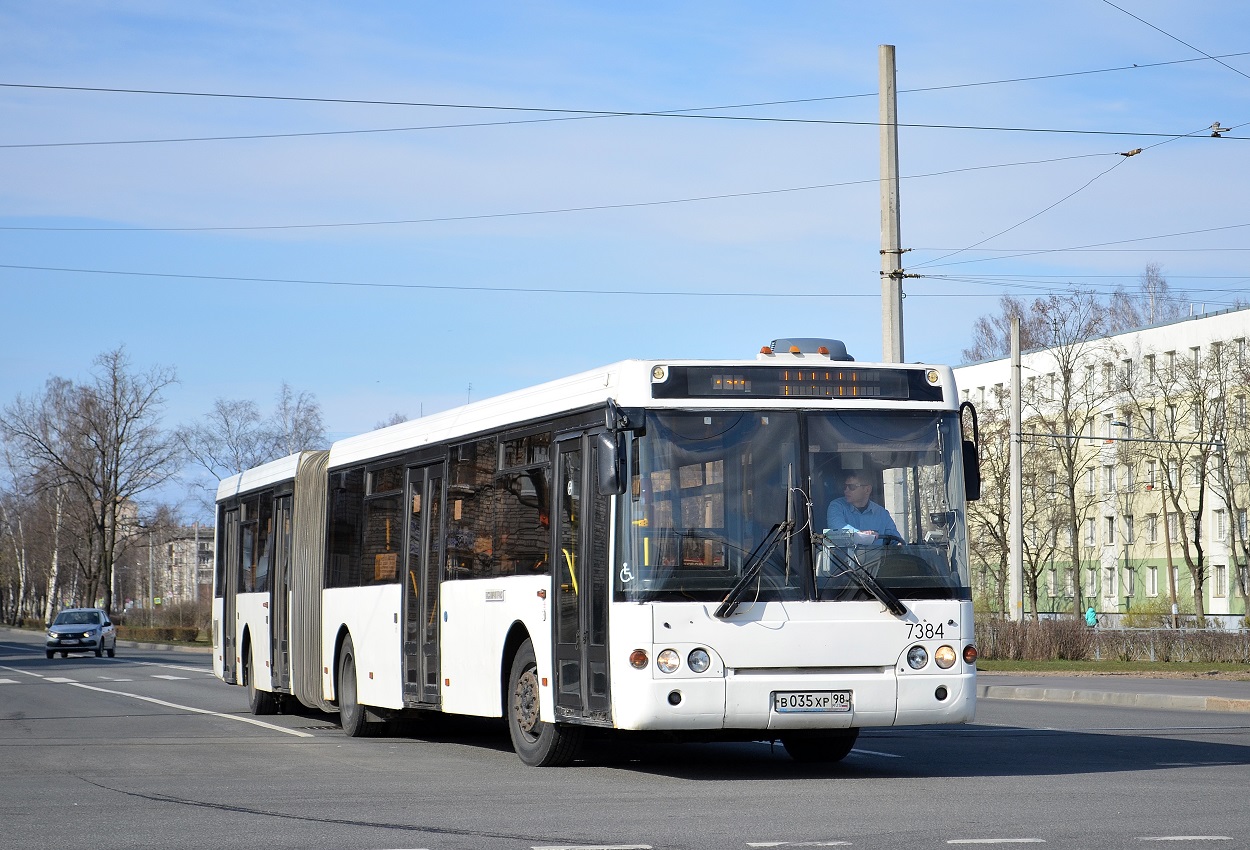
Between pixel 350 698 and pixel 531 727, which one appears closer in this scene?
pixel 531 727

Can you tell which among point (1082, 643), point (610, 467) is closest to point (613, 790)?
point (610, 467)

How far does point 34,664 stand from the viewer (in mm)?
46000

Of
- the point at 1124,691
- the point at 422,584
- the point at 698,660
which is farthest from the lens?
the point at 1124,691

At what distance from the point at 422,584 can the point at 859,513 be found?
5034 mm

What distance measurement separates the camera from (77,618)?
53938 millimetres

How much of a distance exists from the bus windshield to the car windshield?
1789 inches

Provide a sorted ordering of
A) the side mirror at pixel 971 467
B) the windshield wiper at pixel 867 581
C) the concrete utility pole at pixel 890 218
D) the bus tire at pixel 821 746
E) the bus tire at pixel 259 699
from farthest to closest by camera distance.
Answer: the concrete utility pole at pixel 890 218
the bus tire at pixel 259 699
the bus tire at pixel 821 746
the side mirror at pixel 971 467
the windshield wiper at pixel 867 581

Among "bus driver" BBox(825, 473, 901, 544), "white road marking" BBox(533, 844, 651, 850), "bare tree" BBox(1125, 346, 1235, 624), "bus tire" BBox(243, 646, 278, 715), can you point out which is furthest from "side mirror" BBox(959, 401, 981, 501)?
"bare tree" BBox(1125, 346, 1235, 624)

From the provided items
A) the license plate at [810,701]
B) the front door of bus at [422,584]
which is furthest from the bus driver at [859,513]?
the front door of bus at [422,584]

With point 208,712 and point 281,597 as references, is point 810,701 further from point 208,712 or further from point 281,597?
point 208,712

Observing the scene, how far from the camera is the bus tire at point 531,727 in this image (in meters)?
12.7

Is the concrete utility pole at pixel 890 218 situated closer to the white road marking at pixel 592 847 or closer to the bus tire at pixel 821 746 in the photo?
the bus tire at pixel 821 746

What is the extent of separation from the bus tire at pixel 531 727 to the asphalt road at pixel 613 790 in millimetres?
177

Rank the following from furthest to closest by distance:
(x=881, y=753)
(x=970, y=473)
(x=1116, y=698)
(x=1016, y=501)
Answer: (x=1016, y=501) < (x=1116, y=698) < (x=881, y=753) < (x=970, y=473)
